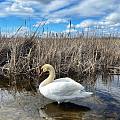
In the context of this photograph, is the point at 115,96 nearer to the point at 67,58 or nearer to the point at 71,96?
the point at 71,96

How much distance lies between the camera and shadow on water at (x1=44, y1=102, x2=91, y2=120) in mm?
6848

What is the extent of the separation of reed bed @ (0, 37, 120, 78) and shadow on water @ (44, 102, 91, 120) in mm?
3888

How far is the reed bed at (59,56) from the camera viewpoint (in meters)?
11.8

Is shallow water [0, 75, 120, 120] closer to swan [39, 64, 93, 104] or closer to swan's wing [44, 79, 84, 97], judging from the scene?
swan [39, 64, 93, 104]

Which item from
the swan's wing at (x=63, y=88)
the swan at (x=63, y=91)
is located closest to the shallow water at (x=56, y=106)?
the swan at (x=63, y=91)

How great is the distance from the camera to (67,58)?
41.9 feet

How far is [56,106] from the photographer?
7.77 meters

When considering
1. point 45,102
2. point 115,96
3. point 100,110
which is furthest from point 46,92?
point 115,96

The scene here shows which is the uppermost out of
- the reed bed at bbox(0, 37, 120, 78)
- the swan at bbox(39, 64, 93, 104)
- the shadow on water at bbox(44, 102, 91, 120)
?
the reed bed at bbox(0, 37, 120, 78)

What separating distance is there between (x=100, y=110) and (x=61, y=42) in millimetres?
6690

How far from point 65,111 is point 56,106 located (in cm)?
55

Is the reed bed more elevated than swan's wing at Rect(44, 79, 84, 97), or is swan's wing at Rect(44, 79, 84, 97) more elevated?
the reed bed

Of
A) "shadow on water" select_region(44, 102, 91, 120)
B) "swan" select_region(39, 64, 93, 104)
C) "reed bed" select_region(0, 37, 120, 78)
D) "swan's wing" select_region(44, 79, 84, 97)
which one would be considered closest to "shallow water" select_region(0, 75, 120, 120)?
"shadow on water" select_region(44, 102, 91, 120)

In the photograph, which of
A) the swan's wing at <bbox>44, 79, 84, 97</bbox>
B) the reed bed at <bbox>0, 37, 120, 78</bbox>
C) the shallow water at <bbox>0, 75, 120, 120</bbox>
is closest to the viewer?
the shallow water at <bbox>0, 75, 120, 120</bbox>
